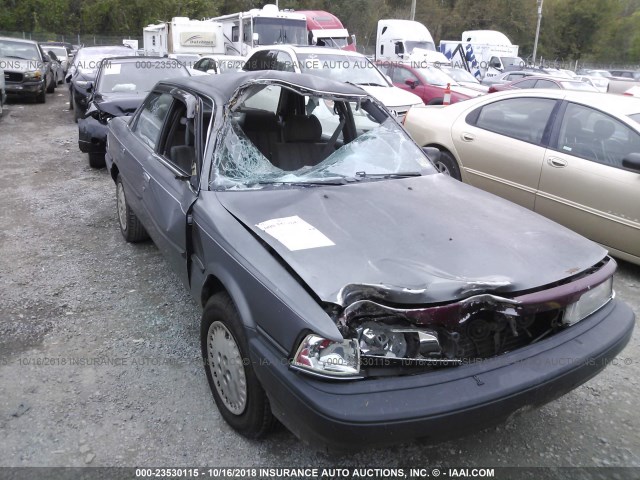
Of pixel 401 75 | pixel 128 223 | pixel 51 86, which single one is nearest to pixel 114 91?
pixel 128 223

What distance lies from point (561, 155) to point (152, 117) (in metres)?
3.67

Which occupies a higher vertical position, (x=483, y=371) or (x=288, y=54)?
(x=288, y=54)

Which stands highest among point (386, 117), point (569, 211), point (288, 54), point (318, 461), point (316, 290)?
point (288, 54)

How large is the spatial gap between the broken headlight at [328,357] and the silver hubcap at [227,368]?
1.71ft

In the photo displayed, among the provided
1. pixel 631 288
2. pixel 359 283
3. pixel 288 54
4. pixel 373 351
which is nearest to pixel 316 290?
pixel 359 283

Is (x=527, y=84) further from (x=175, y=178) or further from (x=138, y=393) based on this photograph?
(x=138, y=393)

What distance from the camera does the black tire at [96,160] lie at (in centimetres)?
758

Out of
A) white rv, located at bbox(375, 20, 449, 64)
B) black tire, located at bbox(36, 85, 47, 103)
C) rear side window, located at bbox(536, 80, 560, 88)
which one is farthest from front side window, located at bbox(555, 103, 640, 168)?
white rv, located at bbox(375, 20, 449, 64)

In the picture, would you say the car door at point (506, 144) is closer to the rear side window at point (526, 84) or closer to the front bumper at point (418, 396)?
the front bumper at point (418, 396)

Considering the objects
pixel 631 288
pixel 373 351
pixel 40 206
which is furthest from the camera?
pixel 40 206

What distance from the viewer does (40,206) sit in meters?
6.12

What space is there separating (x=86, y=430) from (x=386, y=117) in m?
2.77

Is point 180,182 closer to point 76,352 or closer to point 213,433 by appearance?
point 76,352

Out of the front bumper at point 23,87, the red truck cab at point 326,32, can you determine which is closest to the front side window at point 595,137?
the front bumper at point 23,87
